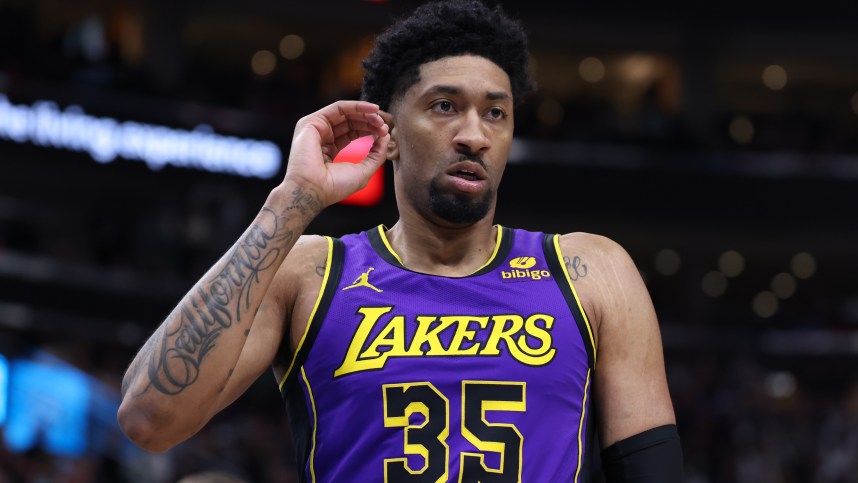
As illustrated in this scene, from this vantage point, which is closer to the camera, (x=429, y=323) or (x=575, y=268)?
(x=429, y=323)

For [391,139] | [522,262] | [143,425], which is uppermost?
[391,139]

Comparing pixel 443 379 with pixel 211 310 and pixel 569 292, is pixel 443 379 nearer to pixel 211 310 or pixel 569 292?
pixel 569 292

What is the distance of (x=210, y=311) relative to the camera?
129 inches

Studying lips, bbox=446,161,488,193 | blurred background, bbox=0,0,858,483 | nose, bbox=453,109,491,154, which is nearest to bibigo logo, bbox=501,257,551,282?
lips, bbox=446,161,488,193

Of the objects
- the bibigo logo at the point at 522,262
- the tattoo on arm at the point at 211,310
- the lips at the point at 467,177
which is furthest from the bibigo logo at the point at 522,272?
the tattoo on arm at the point at 211,310

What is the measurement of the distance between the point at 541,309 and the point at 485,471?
0.51m

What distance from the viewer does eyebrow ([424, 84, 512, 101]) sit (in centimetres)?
360

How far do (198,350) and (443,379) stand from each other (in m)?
0.66

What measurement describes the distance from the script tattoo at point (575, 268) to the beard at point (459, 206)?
0.94 feet

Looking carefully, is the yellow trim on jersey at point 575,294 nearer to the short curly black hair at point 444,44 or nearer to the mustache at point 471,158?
the mustache at point 471,158

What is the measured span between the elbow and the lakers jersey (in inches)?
15.9

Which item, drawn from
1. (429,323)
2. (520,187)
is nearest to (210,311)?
(429,323)

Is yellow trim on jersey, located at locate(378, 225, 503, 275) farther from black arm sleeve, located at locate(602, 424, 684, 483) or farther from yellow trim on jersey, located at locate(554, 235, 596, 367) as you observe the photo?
black arm sleeve, located at locate(602, 424, 684, 483)

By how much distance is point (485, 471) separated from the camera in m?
3.19
